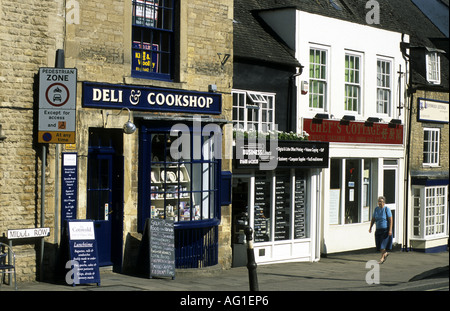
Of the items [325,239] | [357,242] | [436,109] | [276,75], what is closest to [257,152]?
[276,75]

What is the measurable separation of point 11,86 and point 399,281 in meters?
8.52

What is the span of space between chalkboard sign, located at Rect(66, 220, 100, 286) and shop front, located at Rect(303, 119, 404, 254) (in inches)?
305

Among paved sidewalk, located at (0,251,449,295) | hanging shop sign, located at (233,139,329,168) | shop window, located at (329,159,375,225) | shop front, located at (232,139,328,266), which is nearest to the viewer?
paved sidewalk, located at (0,251,449,295)

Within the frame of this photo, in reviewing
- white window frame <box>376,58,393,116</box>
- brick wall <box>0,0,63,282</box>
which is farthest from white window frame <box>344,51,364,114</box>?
brick wall <box>0,0,63,282</box>

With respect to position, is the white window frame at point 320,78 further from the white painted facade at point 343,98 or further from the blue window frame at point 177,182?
the blue window frame at point 177,182

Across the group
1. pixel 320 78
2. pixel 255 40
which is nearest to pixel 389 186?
pixel 320 78

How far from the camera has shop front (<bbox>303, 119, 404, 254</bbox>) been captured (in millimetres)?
19817

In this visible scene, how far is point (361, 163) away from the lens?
2125cm

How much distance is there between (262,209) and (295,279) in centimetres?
323

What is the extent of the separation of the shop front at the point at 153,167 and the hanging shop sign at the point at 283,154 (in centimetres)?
102

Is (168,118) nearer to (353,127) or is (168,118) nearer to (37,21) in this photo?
(37,21)

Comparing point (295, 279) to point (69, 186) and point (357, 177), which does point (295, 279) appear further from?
point (357, 177)

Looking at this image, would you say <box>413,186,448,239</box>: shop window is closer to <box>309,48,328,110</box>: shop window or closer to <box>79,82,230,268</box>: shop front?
<box>309,48,328,110</box>: shop window

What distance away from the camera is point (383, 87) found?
22031 millimetres
